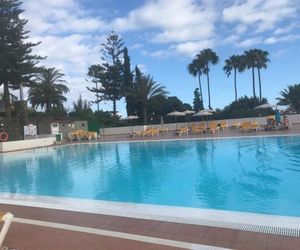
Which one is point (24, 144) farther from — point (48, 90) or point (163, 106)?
point (163, 106)

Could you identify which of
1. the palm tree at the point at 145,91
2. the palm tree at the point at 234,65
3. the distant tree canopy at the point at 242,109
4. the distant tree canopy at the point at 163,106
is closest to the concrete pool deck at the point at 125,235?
the distant tree canopy at the point at 242,109

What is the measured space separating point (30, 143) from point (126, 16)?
10.5 metres

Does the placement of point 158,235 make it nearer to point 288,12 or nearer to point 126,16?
point 288,12

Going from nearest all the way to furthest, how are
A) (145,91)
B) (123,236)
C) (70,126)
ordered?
(123,236)
(70,126)
(145,91)

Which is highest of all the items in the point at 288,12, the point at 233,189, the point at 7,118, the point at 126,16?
the point at 126,16

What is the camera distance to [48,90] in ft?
127

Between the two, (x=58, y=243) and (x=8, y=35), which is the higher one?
(x=8, y=35)

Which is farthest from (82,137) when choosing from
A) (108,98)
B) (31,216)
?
(31,216)

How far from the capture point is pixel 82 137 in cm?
2983

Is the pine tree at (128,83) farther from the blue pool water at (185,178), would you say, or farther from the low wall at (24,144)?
the blue pool water at (185,178)

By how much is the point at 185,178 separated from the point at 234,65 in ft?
126

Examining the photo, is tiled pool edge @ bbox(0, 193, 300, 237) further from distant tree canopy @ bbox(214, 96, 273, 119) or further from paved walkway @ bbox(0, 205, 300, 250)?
distant tree canopy @ bbox(214, 96, 273, 119)

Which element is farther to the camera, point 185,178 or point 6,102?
point 6,102

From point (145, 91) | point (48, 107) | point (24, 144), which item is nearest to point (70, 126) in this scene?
point (48, 107)
